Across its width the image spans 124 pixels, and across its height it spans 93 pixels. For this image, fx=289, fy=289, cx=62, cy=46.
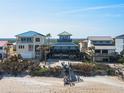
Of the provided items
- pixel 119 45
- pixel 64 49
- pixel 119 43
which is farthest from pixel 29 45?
pixel 119 43

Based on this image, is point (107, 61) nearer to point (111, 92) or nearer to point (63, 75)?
point (63, 75)

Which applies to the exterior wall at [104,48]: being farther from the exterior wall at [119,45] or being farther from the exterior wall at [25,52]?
the exterior wall at [25,52]

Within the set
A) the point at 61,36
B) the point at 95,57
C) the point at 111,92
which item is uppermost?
the point at 61,36

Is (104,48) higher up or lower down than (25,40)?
lower down

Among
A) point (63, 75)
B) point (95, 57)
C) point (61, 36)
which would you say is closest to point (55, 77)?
point (63, 75)

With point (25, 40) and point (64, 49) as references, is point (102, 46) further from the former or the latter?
point (25, 40)

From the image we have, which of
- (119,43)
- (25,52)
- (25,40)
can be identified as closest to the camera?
(25,52)

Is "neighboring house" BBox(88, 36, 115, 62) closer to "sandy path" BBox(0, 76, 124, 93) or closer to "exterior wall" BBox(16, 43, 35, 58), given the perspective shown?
"exterior wall" BBox(16, 43, 35, 58)
